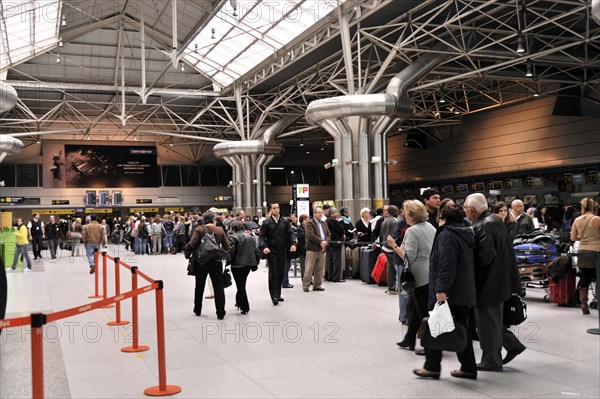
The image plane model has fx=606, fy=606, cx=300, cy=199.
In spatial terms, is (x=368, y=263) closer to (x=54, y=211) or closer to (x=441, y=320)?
(x=441, y=320)

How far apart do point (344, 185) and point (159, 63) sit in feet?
59.6

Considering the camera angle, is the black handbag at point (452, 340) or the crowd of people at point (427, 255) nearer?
the black handbag at point (452, 340)

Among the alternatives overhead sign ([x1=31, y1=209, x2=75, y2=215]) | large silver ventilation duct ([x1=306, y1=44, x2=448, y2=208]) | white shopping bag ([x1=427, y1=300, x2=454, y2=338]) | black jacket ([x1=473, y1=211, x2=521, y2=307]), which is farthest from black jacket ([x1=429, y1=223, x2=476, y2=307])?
overhead sign ([x1=31, y1=209, x2=75, y2=215])

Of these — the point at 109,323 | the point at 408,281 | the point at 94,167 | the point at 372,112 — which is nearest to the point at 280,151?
the point at 372,112

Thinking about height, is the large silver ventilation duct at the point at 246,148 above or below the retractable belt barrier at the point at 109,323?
above

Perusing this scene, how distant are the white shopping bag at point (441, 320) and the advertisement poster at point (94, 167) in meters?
42.5

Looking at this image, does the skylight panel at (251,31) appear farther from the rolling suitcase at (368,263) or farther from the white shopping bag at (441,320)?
the white shopping bag at (441,320)

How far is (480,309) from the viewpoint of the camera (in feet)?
19.9

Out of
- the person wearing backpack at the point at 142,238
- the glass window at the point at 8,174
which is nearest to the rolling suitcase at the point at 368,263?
the person wearing backpack at the point at 142,238

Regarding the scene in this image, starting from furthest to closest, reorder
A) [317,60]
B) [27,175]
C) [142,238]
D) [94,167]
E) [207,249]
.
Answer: [27,175] < [94,167] < [317,60] < [142,238] < [207,249]

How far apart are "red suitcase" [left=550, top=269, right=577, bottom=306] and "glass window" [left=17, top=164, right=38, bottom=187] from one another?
1744 inches

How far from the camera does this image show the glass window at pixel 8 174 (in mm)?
46156

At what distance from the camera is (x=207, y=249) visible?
31.2ft

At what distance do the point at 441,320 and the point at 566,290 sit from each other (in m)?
5.53
